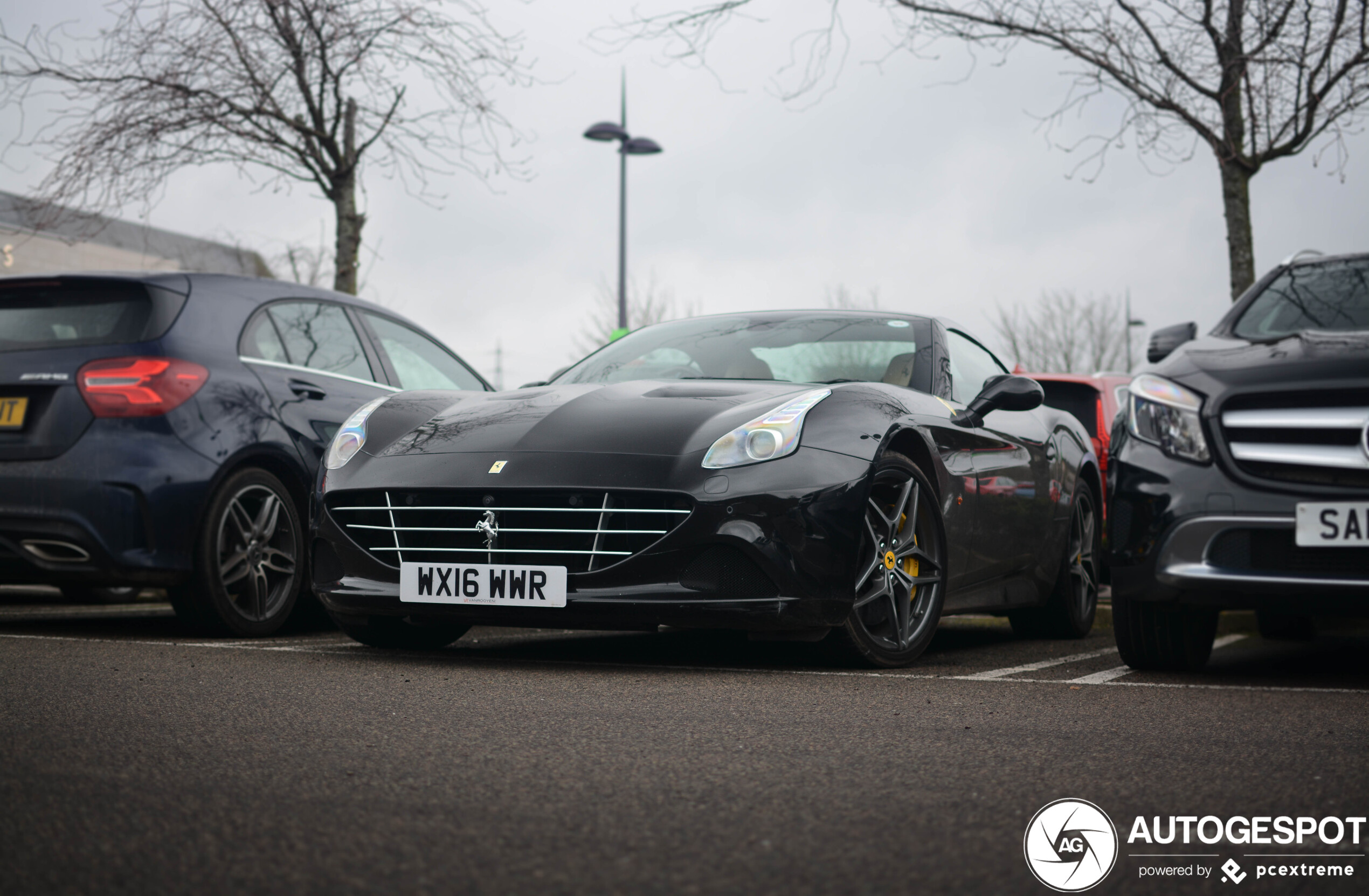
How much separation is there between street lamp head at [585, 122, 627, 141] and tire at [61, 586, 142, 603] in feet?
36.7

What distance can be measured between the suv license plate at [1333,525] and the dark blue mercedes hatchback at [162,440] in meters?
4.01

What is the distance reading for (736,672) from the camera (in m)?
4.68

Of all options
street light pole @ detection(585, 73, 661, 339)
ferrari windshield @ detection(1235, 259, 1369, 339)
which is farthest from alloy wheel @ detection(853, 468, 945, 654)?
street light pole @ detection(585, 73, 661, 339)

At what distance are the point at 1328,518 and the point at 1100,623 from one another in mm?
3952

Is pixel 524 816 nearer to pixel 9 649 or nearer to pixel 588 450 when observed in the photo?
pixel 588 450

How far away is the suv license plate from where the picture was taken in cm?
426

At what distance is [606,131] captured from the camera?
18453mm

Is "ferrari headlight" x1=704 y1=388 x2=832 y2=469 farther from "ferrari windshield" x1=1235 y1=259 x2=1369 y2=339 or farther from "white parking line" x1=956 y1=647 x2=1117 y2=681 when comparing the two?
"ferrari windshield" x1=1235 y1=259 x2=1369 y2=339

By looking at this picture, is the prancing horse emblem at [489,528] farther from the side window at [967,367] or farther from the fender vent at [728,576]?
the side window at [967,367]

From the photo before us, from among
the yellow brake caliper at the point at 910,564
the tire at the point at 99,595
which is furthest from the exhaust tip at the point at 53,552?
the yellow brake caliper at the point at 910,564

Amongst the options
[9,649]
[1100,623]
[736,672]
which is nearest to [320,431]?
[9,649]

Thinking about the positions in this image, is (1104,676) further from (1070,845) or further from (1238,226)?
(1238,226)

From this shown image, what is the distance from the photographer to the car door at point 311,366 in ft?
20.0

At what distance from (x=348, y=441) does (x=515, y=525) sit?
36.3 inches
